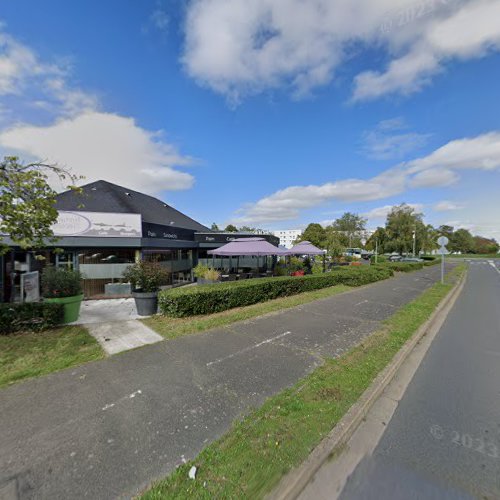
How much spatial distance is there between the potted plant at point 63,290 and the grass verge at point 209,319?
212cm

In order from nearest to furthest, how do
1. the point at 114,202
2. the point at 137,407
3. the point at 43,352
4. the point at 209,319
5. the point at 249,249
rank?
the point at 137,407 → the point at 43,352 → the point at 209,319 → the point at 249,249 → the point at 114,202

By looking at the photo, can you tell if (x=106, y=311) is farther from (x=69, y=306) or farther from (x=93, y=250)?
(x=93, y=250)

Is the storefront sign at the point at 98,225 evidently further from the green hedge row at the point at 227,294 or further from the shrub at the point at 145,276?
the green hedge row at the point at 227,294

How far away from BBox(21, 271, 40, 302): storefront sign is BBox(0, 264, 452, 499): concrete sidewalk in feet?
19.4

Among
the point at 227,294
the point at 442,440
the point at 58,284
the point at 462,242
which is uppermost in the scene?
the point at 462,242

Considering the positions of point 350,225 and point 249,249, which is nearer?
point 249,249

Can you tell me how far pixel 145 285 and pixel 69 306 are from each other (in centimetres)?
211

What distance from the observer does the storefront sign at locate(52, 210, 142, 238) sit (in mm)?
10844

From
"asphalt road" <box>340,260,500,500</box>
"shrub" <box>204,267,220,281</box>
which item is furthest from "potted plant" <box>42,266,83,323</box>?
"asphalt road" <box>340,260,500,500</box>

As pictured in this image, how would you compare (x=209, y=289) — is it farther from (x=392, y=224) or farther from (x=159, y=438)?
(x=392, y=224)

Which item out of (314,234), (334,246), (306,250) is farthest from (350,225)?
(306,250)

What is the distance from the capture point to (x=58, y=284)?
721 cm

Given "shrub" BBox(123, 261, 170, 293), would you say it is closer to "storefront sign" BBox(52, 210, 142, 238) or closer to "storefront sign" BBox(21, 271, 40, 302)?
"storefront sign" BBox(21, 271, 40, 302)

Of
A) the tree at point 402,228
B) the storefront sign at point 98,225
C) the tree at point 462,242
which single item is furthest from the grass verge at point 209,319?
the tree at point 462,242
